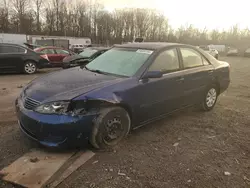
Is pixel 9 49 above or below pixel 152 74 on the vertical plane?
above

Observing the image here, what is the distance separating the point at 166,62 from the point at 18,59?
9080mm

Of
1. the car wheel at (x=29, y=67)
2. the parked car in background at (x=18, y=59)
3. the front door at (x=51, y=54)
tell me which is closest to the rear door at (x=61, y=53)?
the front door at (x=51, y=54)

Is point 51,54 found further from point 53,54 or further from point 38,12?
point 38,12

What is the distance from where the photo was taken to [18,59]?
37.6 ft

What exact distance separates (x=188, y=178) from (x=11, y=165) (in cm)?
223

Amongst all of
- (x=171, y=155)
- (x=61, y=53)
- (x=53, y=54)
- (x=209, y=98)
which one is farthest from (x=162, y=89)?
(x=61, y=53)

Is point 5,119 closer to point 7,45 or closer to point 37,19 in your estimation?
point 7,45

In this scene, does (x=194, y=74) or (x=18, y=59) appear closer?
(x=194, y=74)

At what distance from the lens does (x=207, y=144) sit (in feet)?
13.0

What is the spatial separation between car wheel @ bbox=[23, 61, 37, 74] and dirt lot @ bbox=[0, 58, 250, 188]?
23.5 ft

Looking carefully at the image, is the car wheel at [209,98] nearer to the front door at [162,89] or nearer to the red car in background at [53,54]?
the front door at [162,89]

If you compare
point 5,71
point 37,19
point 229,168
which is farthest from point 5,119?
point 37,19

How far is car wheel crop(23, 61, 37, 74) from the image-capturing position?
38.7ft

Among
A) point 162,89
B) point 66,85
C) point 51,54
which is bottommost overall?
point 162,89
